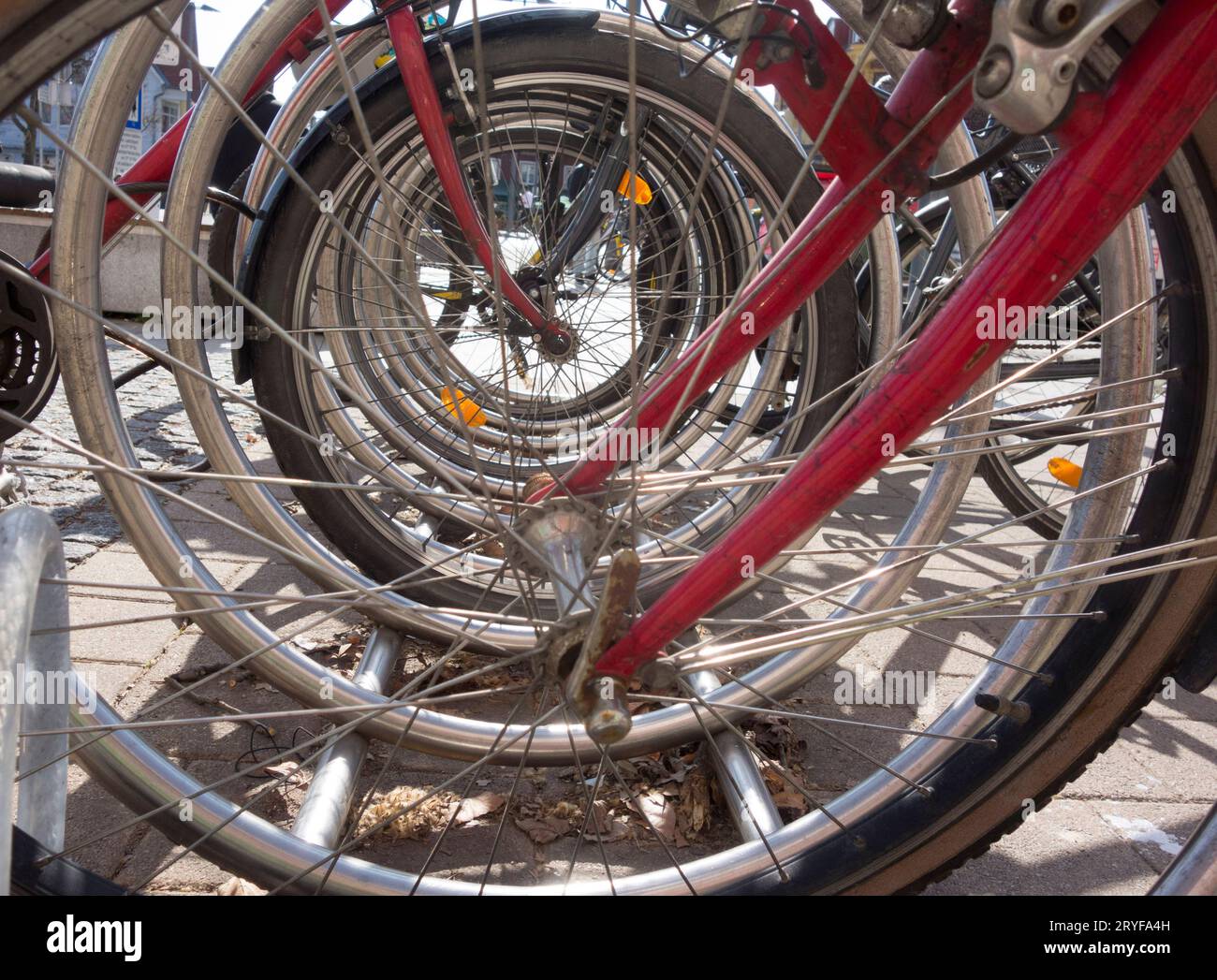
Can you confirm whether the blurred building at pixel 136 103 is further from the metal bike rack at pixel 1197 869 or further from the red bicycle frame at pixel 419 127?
the metal bike rack at pixel 1197 869

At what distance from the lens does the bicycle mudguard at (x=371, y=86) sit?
1.81m

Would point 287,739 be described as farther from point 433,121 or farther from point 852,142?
point 852,142

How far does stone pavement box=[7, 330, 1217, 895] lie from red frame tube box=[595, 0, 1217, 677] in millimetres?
755

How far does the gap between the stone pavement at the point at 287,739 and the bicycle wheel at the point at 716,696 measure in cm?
9

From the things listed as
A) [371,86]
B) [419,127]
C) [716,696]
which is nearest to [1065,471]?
[716,696]

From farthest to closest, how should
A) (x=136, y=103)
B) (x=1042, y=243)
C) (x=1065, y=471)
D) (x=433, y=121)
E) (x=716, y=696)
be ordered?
1. (x=1065, y=471)
2. (x=433, y=121)
3. (x=716, y=696)
4. (x=136, y=103)
5. (x=1042, y=243)

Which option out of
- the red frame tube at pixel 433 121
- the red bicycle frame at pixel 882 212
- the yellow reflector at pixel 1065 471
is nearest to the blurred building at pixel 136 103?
the red frame tube at pixel 433 121

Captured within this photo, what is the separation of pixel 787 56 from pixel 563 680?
734 millimetres

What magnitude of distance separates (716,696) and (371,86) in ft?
4.32

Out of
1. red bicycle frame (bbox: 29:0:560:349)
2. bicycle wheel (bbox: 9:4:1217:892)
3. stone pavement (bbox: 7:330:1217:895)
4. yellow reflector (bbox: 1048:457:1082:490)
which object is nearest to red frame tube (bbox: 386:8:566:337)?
red bicycle frame (bbox: 29:0:560:349)

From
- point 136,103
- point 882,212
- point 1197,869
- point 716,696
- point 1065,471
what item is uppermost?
point 136,103

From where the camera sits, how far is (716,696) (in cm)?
170

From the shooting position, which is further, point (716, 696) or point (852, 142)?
point (716, 696)

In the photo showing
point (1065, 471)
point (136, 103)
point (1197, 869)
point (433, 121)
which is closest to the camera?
point (1197, 869)
